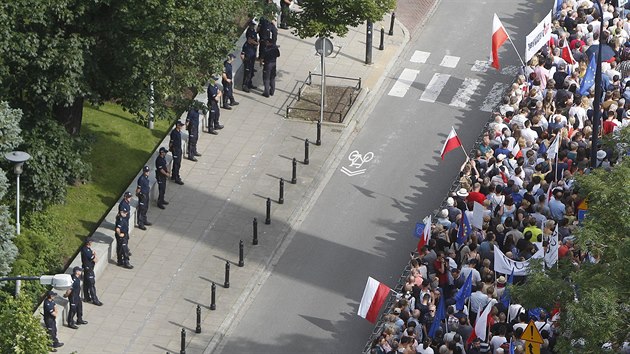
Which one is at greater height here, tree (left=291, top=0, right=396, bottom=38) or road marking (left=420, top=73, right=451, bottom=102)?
tree (left=291, top=0, right=396, bottom=38)

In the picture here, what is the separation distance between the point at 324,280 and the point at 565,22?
42.1ft

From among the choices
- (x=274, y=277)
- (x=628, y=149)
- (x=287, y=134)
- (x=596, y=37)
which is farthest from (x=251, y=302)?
(x=596, y=37)

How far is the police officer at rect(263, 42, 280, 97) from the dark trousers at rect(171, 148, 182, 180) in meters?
5.12

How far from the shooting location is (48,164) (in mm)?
38594

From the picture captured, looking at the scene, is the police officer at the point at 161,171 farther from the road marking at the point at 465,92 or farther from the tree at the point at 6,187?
the road marking at the point at 465,92

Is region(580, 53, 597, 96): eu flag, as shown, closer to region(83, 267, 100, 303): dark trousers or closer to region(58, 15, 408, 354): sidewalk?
region(58, 15, 408, 354): sidewalk

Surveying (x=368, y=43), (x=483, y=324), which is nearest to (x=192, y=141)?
(x=368, y=43)

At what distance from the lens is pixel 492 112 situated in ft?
152

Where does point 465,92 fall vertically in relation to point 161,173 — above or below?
above

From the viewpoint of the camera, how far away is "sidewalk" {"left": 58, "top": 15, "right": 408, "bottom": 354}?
37688 millimetres

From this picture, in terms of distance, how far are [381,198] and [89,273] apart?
874 cm

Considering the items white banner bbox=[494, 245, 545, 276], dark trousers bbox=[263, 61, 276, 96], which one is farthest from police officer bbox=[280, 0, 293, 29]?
white banner bbox=[494, 245, 545, 276]

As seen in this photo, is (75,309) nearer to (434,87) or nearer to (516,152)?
(516,152)

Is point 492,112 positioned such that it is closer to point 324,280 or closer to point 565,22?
point 565,22
